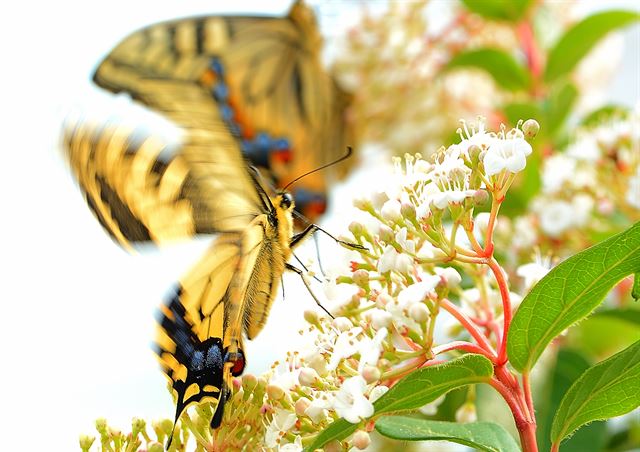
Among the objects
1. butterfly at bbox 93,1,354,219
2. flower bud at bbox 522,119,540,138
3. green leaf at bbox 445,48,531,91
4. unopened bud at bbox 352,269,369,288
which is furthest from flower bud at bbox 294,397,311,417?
butterfly at bbox 93,1,354,219

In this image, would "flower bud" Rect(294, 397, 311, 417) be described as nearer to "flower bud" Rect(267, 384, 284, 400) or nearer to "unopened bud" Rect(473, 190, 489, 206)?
"flower bud" Rect(267, 384, 284, 400)

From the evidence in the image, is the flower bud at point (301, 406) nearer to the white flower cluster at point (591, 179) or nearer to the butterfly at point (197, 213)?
the butterfly at point (197, 213)

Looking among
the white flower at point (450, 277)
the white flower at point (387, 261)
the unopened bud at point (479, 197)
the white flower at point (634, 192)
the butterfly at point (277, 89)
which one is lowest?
the white flower at point (450, 277)

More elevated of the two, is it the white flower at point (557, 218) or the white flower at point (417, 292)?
the white flower at point (557, 218)

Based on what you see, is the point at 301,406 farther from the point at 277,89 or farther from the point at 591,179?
the point at 277,89

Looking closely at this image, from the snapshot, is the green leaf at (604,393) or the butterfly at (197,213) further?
the butterfly at (197,213)

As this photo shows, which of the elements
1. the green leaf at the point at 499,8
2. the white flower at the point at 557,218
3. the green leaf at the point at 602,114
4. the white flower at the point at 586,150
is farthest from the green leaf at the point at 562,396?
the green leaf at the point at 499,8

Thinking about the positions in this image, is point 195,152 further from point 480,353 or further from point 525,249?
point 525,249
